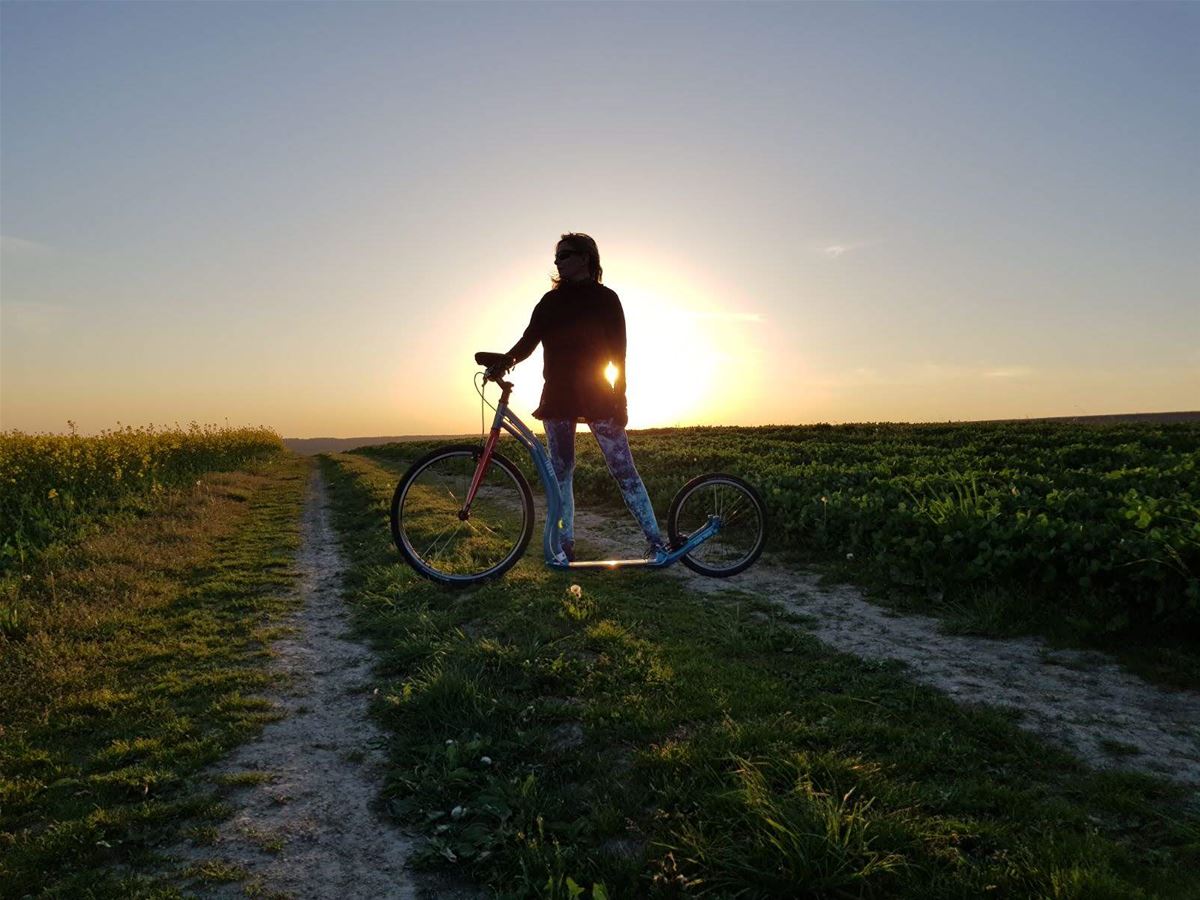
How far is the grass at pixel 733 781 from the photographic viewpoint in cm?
323

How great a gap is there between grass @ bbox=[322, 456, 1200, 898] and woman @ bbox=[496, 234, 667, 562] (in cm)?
202

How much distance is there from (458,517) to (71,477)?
49.2 ft

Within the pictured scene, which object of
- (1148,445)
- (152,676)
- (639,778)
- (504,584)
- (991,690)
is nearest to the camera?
(639,778)

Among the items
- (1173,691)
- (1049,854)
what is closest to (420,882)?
(1049,854)

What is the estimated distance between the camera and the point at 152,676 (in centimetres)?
659

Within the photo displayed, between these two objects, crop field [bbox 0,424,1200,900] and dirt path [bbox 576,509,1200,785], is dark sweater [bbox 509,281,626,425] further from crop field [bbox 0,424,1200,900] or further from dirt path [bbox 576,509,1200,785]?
dirt path [bbox 576,509,1200,785]

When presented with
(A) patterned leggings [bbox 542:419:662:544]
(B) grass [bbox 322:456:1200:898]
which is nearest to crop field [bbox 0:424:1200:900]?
(B) grass [bbox 322:456:1200:898]

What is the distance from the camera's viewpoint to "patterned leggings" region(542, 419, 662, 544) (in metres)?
7.30

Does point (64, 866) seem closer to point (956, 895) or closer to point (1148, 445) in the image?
point (956, 895)

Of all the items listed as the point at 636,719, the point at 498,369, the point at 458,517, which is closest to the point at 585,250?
the point at 498,369

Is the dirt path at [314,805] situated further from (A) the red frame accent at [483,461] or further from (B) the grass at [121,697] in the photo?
(A) the red frame accent at [483,461]

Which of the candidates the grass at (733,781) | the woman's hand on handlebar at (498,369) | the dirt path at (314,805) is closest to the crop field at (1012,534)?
the grass at (733,781)

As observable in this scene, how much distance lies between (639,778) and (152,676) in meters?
4.93

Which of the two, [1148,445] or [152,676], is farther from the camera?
[1148,445]
